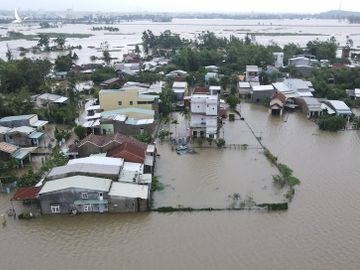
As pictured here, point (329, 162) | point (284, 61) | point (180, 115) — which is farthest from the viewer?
point (284, 61)

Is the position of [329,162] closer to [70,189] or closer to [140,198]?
[140,198]

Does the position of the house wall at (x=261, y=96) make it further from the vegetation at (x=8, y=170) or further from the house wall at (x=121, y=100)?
the vegetation at (x=8, y=170)

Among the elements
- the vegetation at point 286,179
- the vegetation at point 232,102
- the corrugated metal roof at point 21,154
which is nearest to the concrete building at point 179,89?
the vegetation at point 232,102

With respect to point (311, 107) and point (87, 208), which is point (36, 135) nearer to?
point (87, 208)

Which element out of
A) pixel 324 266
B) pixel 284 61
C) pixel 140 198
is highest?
pixel 284 61

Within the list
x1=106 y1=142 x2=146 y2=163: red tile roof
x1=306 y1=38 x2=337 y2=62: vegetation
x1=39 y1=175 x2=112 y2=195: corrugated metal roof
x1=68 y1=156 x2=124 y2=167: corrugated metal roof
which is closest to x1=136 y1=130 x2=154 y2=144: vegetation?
x1=106 y1=142 x2=146 y2=163: red tile roof

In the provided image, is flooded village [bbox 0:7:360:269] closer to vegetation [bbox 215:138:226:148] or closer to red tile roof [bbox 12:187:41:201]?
red tile roof [bbox 12:187:41:201]

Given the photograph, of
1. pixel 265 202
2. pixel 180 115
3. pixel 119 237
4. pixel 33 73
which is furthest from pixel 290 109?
pixel 33 73
